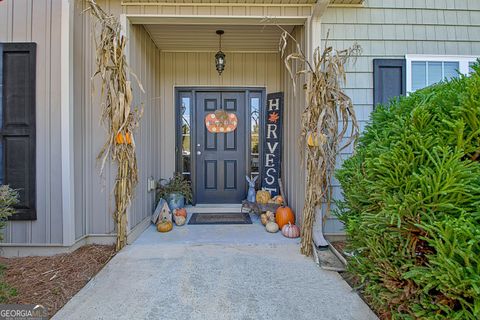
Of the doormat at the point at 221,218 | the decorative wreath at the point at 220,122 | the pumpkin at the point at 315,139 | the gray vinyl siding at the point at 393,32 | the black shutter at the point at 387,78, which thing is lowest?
the doormat at the point at 221,218

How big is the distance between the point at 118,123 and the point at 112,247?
1.26 m

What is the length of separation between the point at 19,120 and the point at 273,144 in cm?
307

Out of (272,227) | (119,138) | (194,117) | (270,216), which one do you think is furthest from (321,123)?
(194,117)

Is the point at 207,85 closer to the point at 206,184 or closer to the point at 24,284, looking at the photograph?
the point at 206,184

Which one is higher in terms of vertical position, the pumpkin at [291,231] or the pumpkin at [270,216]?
the pumpkin at [270,216]

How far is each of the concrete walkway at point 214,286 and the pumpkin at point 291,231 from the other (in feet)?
0.47

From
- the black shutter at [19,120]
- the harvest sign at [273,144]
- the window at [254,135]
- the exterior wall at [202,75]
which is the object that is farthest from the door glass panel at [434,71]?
the black shutter at [19,120]

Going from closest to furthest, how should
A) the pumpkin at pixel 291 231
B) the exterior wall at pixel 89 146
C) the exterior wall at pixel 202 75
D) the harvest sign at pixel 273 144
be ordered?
the exterior wall at pixel 89 146
the pumpkin at pixel 291 231
the harvest sign at pixel 273 144
the exterior wall at pixel 202 75

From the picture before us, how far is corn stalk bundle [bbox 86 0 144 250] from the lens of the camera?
254 centimetres

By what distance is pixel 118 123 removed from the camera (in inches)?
104

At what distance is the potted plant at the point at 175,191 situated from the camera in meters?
4.06

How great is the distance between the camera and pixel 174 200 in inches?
159

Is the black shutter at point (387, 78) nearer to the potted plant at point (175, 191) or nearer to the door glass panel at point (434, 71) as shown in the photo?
the door glass panel at point (434, 71)

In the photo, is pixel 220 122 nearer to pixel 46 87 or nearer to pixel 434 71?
pixel 46 87
